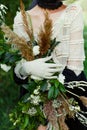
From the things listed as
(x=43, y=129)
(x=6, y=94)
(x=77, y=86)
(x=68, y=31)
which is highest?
(x=68, y=31)

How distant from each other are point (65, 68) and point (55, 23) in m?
0.23

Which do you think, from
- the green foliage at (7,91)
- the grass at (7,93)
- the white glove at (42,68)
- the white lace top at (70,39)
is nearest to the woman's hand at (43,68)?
the white glove at (42,68)

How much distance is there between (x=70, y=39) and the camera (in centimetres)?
274

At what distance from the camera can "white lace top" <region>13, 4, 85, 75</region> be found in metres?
2.72

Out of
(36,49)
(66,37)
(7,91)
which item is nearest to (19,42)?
(36,49)

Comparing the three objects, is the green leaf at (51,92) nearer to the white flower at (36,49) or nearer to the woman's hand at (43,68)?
the woman's hand at (43,68)

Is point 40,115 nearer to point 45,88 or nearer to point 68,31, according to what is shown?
point 45,88

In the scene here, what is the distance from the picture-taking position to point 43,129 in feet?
9.14

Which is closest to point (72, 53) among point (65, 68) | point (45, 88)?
point (65, 68)

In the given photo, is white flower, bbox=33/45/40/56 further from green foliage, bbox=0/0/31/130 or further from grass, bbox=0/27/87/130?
grass, bbox=0/27/87/130

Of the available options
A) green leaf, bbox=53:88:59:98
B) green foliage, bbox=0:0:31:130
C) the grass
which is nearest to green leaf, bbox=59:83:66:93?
green leaf, bbox=53:88:59:98

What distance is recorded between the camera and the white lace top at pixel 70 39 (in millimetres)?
2725

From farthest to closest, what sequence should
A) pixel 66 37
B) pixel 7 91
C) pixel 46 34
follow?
pixel 7 91, pixel 66 37, pixel 46 34

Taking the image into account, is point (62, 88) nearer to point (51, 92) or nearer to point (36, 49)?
point (51, 92)
